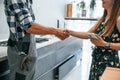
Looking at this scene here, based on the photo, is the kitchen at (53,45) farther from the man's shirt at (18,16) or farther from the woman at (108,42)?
the woman at (108,42)

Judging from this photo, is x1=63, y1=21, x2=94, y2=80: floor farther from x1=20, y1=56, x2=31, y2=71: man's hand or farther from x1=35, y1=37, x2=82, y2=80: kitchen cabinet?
x1=20, y1=56, x2=31, y2=71: man's hand

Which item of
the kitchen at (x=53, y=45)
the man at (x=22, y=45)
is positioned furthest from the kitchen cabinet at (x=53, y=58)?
the man at (x=22, y=45)

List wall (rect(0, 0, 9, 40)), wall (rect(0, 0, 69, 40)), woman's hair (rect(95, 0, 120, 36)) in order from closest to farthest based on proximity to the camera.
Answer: woman's hair (rect(95, 0, 120, 36)), wall (rect(0, 0, 9, 40)), wall (rect(0, 0, 69, 40))

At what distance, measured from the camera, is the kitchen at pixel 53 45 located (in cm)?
221

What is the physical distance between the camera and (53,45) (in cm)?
247

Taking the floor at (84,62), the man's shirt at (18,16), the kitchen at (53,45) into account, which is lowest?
the floor at (84,62)

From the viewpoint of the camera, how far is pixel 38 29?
149 cm

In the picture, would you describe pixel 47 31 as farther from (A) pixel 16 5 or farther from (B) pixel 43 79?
(B) pixel 43 79

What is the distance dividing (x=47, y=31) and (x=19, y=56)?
299 mm

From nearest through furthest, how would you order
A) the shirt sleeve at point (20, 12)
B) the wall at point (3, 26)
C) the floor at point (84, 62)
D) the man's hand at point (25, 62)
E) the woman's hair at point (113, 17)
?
1. the shirt sleeve at point (20, 12)
2. the man's hand at point (25, 62)
3. the woman's hair at point (113, 17)
4. the wall at point (3, 26)
5. the floor at point (84, 62)

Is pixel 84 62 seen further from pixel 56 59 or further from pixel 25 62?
pixel 25 62

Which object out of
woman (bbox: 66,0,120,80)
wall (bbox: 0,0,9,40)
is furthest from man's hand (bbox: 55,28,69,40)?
wall (bbox: 0,0,9,40)

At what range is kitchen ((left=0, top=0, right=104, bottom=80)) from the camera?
2210 millimetres

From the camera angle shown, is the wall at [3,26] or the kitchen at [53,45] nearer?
the kitchen at [53,45]
